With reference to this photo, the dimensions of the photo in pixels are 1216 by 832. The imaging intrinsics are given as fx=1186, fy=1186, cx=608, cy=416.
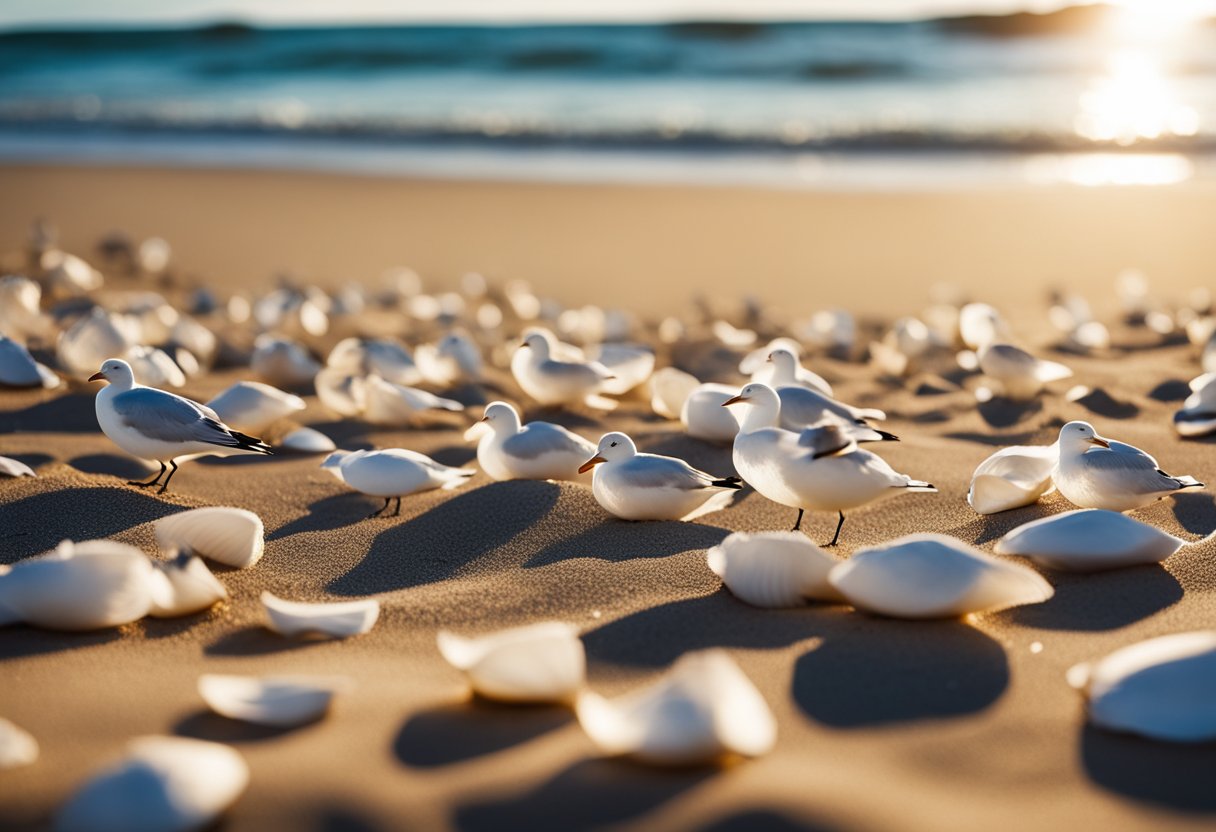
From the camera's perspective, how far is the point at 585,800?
188 centimetres

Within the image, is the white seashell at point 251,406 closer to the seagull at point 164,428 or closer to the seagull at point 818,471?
the seagull at point 164,428

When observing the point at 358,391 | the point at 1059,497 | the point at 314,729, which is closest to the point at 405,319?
the point at 358,391

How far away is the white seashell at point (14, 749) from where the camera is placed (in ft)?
6.49

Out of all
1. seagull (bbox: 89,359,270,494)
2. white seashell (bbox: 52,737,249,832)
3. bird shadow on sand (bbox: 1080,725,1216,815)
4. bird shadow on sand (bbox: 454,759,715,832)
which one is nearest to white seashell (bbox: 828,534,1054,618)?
bird shadow on sand (bbox: 1080,725,1216,815)

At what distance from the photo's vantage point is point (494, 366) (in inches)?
222

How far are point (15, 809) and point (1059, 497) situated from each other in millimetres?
2749

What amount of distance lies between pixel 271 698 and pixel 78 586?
0.58 metres

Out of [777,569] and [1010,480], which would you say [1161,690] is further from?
[1010,480]

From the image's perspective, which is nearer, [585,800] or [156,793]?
[156,793]

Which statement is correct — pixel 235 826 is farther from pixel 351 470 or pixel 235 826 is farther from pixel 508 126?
pixel 508 126

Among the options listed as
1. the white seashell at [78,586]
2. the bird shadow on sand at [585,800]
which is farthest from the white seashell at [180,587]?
the bird shadow on sand at [585,800]

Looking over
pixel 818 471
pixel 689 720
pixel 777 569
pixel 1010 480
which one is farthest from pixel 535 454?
pixel 689 720

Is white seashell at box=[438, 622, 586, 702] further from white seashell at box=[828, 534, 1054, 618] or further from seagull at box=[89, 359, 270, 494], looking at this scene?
seagull at box=[89, 359, 270, 494]

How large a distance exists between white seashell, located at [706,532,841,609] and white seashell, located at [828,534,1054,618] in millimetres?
102
